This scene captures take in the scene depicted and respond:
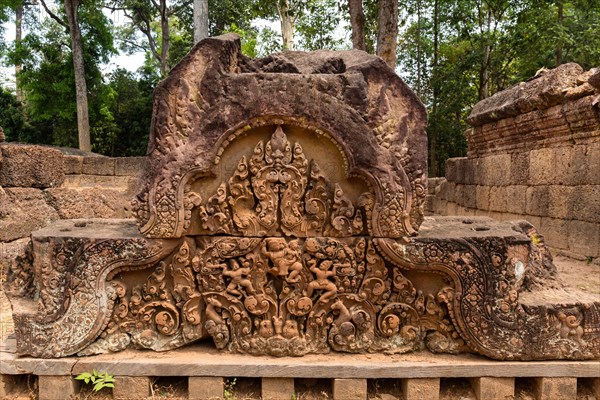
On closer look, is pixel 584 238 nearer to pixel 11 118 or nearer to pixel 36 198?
pixel 36 198

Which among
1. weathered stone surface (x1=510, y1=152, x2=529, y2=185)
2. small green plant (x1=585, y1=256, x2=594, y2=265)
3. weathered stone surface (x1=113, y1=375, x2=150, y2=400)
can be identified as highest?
weathered stone surface (x1=510, y1=152, x2=529, y2=185)

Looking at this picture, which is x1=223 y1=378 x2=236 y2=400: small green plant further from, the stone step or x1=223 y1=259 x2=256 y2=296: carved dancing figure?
x1=223 y1=259 x2=256 y2=296: carved dancing figure

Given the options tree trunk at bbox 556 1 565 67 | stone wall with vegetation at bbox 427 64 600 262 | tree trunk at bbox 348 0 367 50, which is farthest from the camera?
tree trunk at bbox 556 1 565 67

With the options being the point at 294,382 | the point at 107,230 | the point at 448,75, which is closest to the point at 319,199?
the point at 294,382

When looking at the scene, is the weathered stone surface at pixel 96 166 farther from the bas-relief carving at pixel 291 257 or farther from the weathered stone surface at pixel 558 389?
the weathered stone surface at pixel 558 389

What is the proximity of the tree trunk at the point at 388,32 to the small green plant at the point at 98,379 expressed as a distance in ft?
26.7

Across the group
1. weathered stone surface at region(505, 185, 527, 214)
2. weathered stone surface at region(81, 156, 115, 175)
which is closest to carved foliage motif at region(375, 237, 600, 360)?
weathered stone surface at region(505, 185, 527, 214)

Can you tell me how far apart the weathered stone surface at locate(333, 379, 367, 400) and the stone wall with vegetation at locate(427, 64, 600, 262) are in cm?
456

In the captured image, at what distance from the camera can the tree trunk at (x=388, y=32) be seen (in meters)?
9.10

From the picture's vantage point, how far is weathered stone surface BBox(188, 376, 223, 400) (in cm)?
276

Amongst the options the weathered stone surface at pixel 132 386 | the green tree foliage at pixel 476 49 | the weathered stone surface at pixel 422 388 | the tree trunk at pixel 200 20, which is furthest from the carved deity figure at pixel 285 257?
the green tree foliage at pixel 476 49

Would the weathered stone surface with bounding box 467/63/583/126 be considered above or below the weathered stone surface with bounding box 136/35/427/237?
above

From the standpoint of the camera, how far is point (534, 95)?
6.74m

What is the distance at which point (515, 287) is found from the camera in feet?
9.05
